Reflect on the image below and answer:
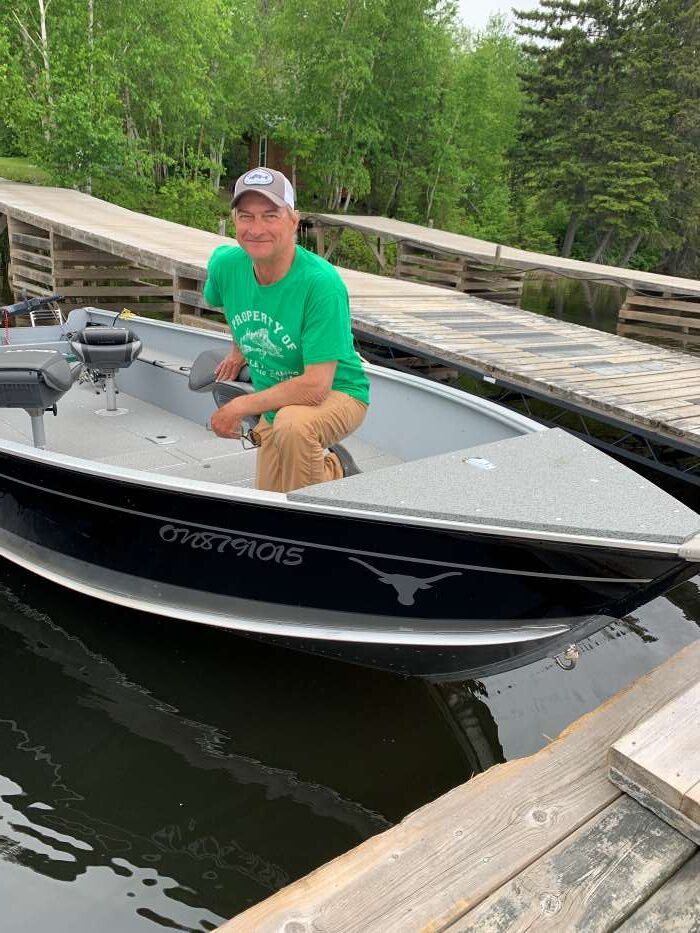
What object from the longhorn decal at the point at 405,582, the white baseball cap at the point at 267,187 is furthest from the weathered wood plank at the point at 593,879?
the white baseball cap at the point at 267,187

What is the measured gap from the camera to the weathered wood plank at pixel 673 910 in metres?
1.85

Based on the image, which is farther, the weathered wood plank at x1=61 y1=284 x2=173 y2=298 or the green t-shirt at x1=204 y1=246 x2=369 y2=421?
the weathered wood plank at x1=61 y1=284 x2=173 y2=298

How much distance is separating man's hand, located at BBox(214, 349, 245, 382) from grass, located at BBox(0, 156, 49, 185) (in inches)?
618

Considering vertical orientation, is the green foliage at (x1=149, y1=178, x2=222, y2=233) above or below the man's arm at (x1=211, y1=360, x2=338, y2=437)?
above

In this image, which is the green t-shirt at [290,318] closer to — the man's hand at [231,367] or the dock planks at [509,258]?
the man's hand at [231,367]

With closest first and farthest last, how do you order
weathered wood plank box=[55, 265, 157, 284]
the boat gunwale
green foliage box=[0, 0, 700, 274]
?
the boat gunwale
weathered wood plank box=[55, 265, 157, 284]
green foliage box=[0, 0, 700, 274]

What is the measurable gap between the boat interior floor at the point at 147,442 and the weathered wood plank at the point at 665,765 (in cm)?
234

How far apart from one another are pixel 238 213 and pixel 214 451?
2159 millimetres

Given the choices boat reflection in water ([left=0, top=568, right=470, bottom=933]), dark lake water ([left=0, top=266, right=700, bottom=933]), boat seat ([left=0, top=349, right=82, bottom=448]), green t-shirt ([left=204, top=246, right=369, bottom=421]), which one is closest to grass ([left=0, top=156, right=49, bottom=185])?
boat seat ([left=0, top=349, right=82, bottom=448])

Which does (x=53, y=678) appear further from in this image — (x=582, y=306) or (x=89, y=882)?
(x=582, y=306)

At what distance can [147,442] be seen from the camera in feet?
15.9

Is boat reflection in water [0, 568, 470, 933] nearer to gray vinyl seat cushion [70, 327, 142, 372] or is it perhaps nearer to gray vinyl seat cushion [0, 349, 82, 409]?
gray vinyl seat cushion [0, 349, 82, 409]

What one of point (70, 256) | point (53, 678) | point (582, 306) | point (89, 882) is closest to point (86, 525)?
point (53, 678)

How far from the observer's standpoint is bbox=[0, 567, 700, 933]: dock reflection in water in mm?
2891
